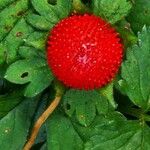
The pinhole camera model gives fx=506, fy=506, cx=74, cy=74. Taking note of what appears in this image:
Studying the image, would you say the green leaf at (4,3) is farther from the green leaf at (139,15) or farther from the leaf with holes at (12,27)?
the green leaf at (139,15)

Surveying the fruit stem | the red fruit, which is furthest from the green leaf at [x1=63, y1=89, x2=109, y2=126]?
the red fruit

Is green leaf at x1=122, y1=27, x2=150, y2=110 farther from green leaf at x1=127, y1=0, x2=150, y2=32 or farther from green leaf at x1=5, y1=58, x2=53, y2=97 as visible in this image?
green leaf at x1=5, y1=58, x2=53, y2=97

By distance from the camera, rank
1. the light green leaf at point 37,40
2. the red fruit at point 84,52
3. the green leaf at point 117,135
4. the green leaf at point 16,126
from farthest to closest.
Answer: the green leaf at point 16,126, the green leaf at point 117,135, the light green leaf at point 37,40, the red fruit at point 84,52

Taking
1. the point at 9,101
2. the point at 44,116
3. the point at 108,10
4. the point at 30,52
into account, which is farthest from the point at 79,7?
the point at 9,101

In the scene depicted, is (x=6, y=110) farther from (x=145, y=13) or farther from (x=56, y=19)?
(x=145, y=13)

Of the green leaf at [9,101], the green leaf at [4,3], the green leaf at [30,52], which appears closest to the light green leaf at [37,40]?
the green leaf at [30,52]

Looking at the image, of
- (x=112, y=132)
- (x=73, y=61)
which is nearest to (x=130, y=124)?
(x=112, y=132)
